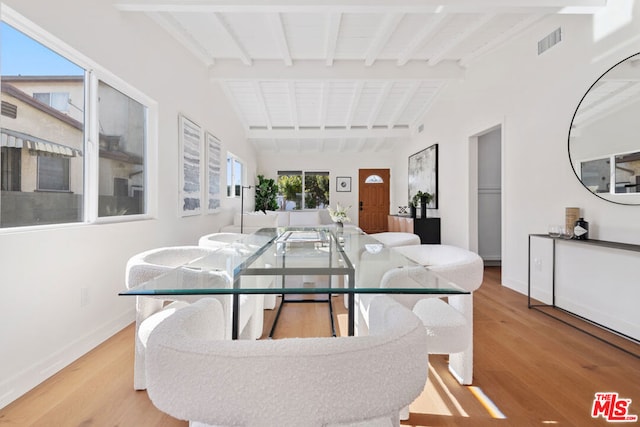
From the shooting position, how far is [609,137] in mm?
2504

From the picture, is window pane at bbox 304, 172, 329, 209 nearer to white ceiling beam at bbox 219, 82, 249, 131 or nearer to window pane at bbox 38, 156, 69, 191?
white ceiling beam at bbox 219, 82, 249, 131

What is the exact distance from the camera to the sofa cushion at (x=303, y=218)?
30.7 ft

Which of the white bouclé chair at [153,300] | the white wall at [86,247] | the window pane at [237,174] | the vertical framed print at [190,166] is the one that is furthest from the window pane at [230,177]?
the white bouclé chair at [153,300]

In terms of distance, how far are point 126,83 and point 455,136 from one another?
15.1 feet

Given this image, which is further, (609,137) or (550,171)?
(550,171)

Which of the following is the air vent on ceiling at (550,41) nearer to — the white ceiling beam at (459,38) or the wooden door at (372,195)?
the white ceiling beam at (459,38)

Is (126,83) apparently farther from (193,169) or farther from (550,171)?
(550,171)

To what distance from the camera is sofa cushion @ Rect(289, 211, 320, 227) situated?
9.34 meters

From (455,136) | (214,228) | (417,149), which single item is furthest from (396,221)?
(214,228)

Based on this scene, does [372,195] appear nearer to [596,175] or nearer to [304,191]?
[304,191]

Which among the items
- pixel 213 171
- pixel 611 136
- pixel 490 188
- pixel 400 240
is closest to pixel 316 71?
pixel 213 171

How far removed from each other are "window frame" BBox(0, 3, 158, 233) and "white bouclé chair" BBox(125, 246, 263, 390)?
2.39ft

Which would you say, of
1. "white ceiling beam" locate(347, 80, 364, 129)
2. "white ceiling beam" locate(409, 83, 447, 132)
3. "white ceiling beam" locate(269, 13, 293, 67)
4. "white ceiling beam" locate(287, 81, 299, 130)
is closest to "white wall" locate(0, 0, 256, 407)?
"white ceiling beam" locate(269, 13, 293, 67)

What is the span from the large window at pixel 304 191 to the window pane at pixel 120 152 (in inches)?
266
